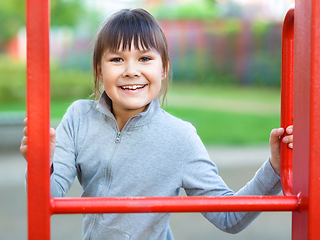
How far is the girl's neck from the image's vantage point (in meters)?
1.36

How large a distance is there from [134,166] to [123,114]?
180 mm

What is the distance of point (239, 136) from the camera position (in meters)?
6.73

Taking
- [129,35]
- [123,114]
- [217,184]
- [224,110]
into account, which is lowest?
[224,110]

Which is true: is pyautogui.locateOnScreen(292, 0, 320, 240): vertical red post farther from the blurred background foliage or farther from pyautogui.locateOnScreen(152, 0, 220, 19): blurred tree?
pyautogui.locateOnScreen(152, 0, 220, 19): blurred tree

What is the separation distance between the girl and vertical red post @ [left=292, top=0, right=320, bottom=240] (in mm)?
353

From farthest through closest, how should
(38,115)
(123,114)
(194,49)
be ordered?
(194,49)
(123,114)
(38,115)

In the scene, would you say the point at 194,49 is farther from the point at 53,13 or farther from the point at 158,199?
the point at 158,199

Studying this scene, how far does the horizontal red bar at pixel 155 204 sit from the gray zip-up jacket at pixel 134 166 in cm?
37

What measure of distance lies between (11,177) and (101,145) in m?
3.30

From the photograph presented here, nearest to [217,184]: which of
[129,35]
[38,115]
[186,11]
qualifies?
[129,35]

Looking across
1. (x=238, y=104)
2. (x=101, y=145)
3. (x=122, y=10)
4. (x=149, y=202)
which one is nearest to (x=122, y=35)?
(x=122, y=10)

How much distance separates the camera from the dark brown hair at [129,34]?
4.17ft

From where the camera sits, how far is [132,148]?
131 cm

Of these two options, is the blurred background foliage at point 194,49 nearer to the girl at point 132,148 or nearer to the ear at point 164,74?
A: the ear at point 164,74
